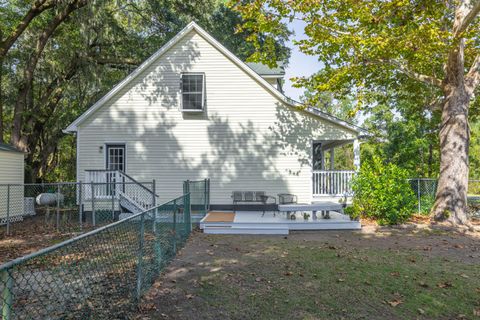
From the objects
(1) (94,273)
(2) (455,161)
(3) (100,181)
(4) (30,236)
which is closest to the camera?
(1) (94,273)

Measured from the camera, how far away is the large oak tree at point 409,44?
11055mm

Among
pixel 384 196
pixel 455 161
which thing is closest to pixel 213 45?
pixel 384 196

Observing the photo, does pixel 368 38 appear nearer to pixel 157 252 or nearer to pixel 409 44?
pixel 409 44

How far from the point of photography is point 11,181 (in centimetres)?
1434

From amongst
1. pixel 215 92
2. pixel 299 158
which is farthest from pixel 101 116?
pixel 299 158

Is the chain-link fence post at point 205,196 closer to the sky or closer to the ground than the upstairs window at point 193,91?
closer to the ground

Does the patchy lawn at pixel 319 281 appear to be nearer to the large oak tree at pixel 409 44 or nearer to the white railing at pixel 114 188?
the large oak tree at pixel 409 44

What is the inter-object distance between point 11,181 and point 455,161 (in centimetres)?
1717

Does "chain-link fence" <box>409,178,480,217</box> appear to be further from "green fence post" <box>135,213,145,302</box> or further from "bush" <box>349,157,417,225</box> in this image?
"green fence post" <box>135,213,145,302</box>

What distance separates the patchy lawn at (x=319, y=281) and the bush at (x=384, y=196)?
241 cm

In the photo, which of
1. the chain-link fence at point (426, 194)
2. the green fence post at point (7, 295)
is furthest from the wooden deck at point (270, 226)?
the green fence post at point (7, 295)

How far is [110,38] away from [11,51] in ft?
19.9

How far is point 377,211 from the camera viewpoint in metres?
11.8

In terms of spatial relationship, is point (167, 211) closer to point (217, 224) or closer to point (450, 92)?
A: point (217, 224)
